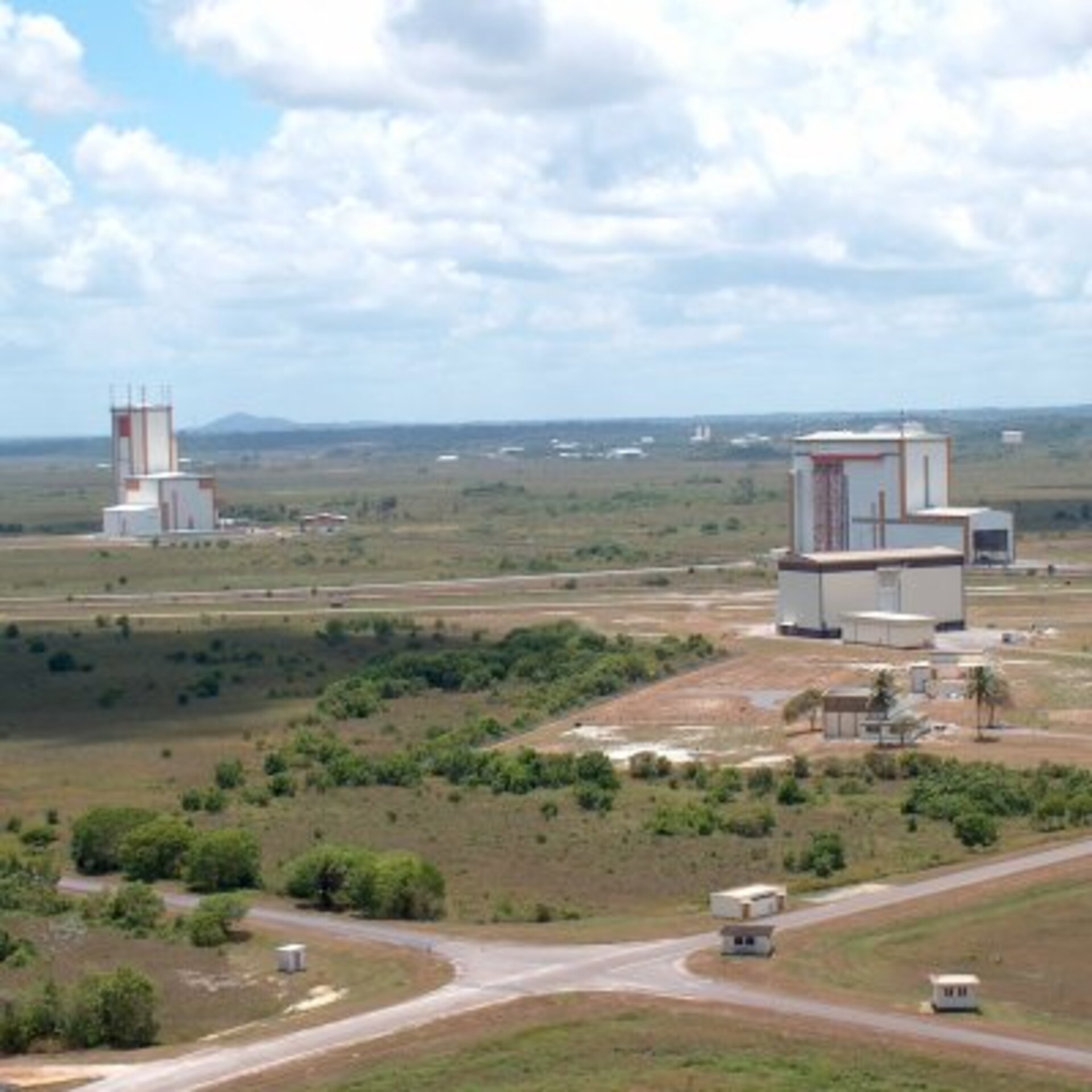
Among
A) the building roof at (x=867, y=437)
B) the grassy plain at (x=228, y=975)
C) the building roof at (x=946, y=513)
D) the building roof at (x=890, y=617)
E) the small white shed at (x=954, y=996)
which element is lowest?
the grassy plain at (x=228, y=975)

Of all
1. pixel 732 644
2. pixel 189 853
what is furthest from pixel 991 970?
pixel 732 644

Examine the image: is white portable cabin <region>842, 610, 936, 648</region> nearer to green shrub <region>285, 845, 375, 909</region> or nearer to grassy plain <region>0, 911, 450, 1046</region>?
green shrub <region>285, 845, 375, 909</region>

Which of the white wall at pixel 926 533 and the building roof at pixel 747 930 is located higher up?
the white wall at pixel 926 533

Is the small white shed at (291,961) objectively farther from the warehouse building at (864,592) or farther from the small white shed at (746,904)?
the warehouse building at (864,592)

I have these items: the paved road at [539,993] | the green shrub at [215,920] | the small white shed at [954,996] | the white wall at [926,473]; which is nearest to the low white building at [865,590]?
the white wall at [926,473]

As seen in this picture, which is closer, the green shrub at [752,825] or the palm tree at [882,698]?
the green shrub at [752,825]

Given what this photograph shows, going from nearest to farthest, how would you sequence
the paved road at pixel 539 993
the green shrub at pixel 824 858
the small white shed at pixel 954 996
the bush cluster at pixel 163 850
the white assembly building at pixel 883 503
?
the paved road at pixel 539 993 → the small white shed at pixel 954 996 → the green shrub at pixel 824 858 → the bush cluster at pixel 163 850 → the white assembly building at pixel 883 503

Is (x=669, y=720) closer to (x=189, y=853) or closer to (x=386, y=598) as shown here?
(x=189, y=853)
